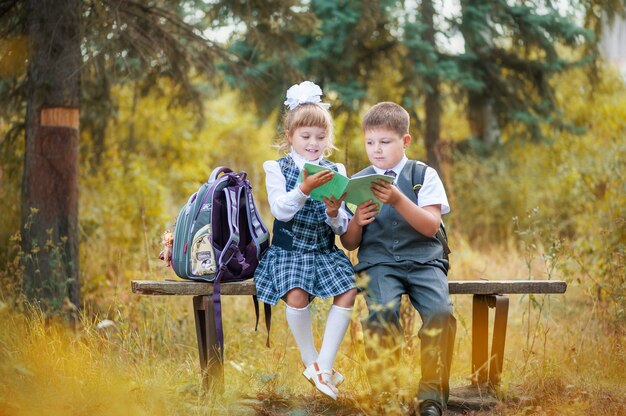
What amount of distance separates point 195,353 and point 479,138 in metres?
7.40

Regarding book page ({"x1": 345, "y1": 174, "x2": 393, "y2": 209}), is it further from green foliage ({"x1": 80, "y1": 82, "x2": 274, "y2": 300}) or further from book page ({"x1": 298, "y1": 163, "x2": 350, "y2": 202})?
green foliage ({"x1": 80, "y1": 82, "x2": 274, "y2": 300})

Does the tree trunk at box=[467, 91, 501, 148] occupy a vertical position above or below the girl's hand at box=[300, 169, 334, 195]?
above

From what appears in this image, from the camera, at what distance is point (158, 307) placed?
5539 millimetres

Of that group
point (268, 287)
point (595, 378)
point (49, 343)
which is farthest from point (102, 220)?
point (595, 378)

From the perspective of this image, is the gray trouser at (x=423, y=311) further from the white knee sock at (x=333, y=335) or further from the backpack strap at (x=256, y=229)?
the backpack strap at (x=256, y=229)

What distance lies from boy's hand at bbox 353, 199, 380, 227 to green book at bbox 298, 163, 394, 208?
3 cm

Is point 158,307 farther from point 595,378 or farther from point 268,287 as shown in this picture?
point 595,378

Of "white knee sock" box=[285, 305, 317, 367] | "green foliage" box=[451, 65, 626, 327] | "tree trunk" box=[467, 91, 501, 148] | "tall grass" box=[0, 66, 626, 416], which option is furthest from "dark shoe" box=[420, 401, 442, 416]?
"tree trunk" box=[467, 91, 501, 148]

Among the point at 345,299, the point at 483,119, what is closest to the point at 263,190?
the point at 483,119

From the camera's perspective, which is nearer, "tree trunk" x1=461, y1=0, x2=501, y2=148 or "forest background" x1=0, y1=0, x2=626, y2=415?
"forest background" x1=0, y1=0, x2=626, y2=415

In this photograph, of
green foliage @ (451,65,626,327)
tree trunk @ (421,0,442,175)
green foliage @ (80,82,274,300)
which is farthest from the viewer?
green foliage @ (451,65,626,327)

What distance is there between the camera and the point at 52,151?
5762 millimetres

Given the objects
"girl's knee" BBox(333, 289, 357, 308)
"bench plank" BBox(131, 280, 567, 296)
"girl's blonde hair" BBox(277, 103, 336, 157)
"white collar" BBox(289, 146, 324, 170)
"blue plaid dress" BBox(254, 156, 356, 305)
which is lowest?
"girl's knee" BBox(333, 289, 357, 308)

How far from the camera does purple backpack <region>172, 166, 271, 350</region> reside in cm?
371
